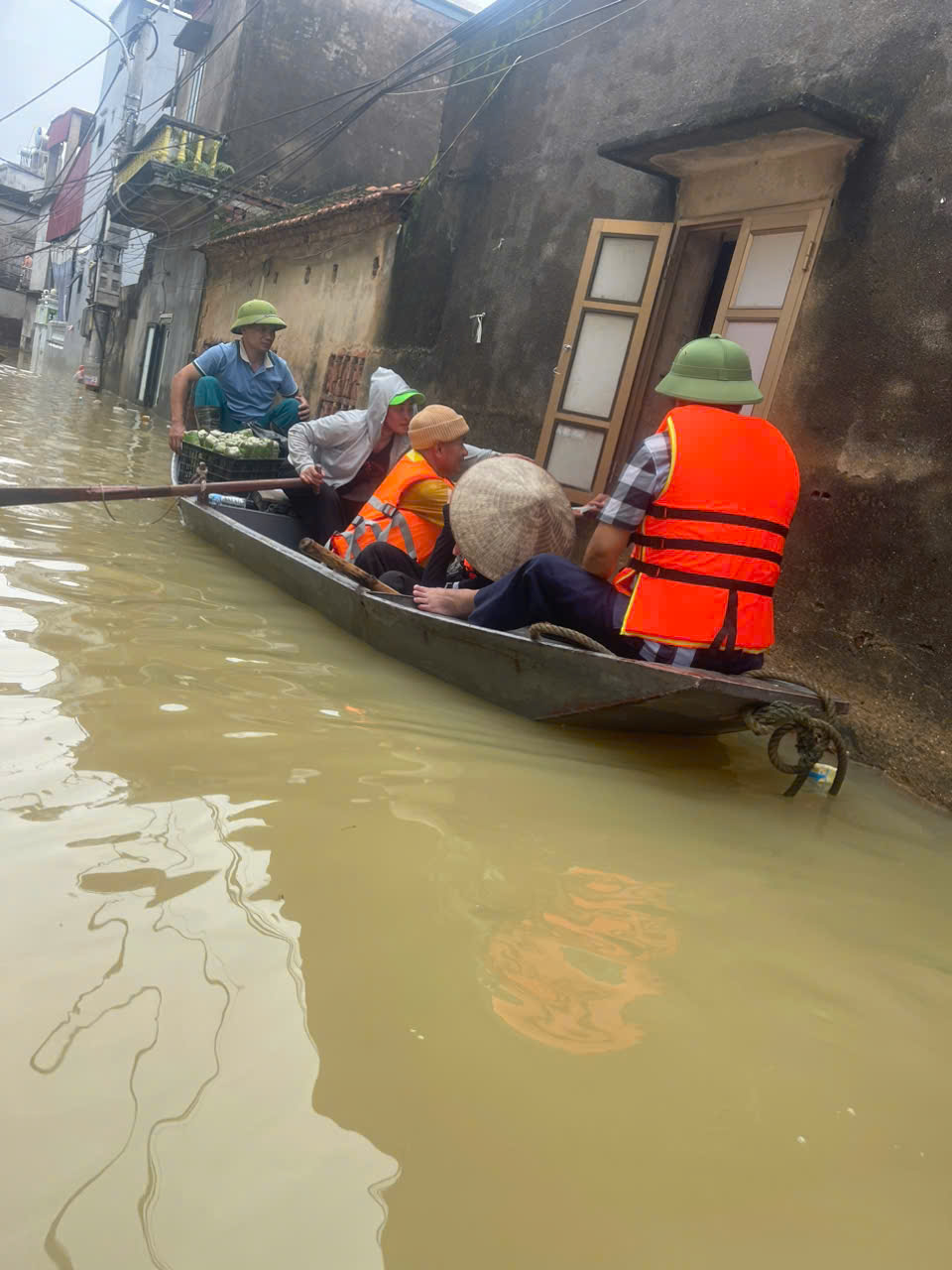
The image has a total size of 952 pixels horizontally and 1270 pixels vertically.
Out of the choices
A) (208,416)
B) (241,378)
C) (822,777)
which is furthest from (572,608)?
(241,378)

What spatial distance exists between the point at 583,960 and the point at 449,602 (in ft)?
7.91

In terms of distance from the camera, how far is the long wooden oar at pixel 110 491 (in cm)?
526

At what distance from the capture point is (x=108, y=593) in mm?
4688

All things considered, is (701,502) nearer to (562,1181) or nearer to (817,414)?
(817,414)

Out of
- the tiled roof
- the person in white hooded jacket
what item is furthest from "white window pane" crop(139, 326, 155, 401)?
the person in white hooded jacket

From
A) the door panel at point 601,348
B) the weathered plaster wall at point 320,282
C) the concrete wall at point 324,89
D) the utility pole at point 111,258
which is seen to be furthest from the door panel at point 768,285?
the utility pole at point 111,258

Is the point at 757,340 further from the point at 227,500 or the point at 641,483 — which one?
the point at 227,500

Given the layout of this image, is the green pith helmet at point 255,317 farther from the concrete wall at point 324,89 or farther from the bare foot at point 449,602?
the concrete wall at point 324,89

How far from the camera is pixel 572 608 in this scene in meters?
3.84

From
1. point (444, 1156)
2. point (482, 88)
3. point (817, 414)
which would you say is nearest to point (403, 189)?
point (482, 88)

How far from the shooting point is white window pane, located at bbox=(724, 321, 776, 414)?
207 inches

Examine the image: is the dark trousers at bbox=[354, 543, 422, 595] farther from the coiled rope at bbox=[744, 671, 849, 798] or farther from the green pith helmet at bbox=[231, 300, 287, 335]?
the green pith helmet at bbox=[231, 300, 287, 335]

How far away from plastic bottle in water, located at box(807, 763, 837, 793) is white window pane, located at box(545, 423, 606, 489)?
2.89m

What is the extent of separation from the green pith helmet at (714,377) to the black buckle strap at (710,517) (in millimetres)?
412
